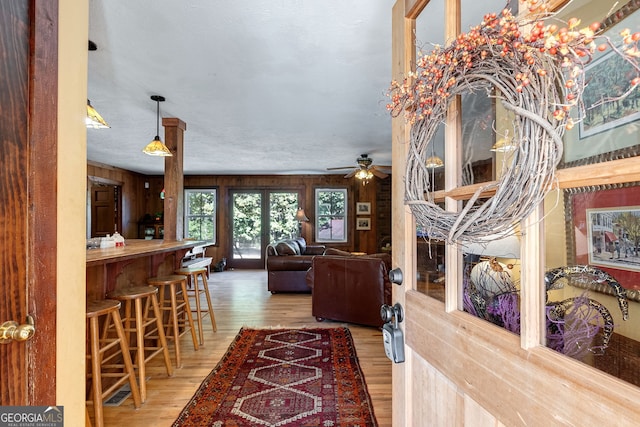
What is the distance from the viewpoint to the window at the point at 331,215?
820 cm

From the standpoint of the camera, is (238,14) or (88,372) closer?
(238,14)

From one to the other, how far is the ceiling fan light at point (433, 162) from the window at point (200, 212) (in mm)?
7869

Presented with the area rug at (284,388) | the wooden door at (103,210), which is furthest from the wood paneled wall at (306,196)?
the area rug at (284,388)

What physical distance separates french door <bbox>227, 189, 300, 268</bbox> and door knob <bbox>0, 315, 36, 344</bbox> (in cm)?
736

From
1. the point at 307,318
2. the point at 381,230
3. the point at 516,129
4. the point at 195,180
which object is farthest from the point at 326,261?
the point at 195,180

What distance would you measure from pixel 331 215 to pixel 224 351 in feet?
18.0

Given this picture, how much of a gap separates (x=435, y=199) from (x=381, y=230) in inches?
289

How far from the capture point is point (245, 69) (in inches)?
102

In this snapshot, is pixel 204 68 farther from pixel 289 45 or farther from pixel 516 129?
pixel 516 129

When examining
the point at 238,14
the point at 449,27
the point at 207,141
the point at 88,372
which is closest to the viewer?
the point at 449,27

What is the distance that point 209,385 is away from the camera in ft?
7.82

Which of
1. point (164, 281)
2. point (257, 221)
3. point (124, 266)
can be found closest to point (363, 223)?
point (257, 221)

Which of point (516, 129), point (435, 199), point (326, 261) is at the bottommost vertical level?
point (326, 261)

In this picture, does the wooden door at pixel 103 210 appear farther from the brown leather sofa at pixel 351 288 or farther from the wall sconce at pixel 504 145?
the wall sconce at pixel 504 145
